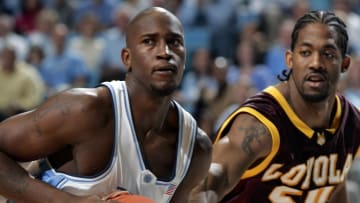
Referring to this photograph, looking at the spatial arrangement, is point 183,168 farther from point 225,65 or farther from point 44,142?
point 225,65

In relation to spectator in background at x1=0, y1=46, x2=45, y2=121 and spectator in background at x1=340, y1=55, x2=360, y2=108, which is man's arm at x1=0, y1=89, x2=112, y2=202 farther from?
spectator in background at x1=0, y1=46, x2=45, y2=121

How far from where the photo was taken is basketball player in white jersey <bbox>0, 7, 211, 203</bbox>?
337cm

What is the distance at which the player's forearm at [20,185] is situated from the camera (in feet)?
11.0

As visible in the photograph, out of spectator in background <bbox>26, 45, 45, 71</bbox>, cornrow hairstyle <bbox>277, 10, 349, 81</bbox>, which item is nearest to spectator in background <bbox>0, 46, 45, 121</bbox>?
spectator in background <bbox>26, 45, 45, 71</bbox>

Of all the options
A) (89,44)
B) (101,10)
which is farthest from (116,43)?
(101,10)

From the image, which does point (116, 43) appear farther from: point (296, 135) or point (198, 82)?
point (296, 135)

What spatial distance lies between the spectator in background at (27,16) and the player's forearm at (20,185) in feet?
25.4

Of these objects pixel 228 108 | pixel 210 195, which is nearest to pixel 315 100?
pixel 210 195

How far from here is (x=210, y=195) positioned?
411 centimetres

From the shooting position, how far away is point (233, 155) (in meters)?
4.25

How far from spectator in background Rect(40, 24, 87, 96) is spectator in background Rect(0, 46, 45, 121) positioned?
0.21 meters

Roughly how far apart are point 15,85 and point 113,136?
609 cm

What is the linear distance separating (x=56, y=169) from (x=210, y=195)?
3.02 ft

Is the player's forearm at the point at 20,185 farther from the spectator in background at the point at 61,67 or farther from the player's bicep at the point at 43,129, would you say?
the spectator in background at the point at 61,67
